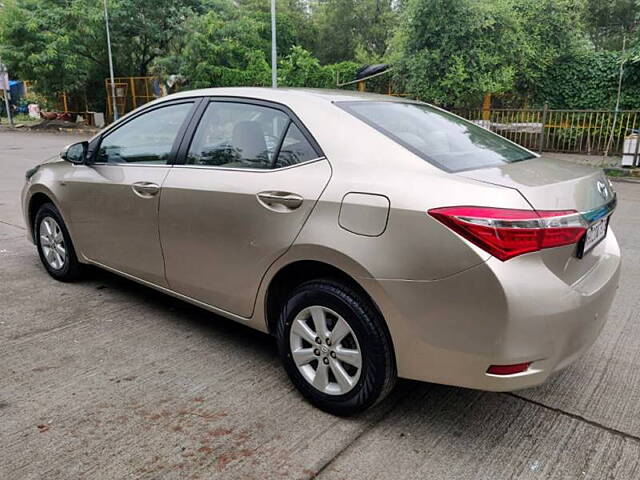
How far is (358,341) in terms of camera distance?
2.51 meters

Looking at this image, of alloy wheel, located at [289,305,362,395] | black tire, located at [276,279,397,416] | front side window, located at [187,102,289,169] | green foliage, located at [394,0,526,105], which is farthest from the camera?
green foliage, located at [394,0,526,105]

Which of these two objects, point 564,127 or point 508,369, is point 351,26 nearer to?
point 564,127

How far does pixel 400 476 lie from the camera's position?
228 cm

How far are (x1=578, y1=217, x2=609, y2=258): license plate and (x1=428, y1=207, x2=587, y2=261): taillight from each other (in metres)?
0.24

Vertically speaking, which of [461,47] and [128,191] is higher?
[461,47]

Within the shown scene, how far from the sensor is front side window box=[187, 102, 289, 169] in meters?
2.95

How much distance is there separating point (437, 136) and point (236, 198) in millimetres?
1122

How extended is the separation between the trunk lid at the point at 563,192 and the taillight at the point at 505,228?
5 cm

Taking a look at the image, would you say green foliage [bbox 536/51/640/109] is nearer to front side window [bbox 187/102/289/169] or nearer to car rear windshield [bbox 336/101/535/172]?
car rear windshield [bbox 336/101/535/172]

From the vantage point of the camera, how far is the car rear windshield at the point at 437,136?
263cm

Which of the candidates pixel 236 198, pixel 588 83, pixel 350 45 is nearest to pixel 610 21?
pixel 350 45

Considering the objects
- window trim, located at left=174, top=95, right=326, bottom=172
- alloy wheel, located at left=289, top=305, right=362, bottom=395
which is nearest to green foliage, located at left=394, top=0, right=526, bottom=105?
window trim, located at left=174, top=95, right=326, bottom=172

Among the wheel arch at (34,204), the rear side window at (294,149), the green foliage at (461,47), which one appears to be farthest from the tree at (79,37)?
the rear side window at (294,149)

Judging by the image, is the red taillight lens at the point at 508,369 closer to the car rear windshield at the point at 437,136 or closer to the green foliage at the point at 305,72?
the car rear windshield at the point at 437,136
